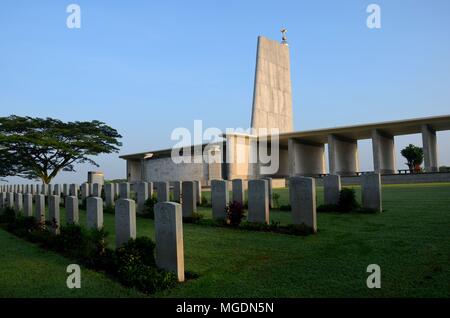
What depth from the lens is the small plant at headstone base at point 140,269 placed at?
177 inches

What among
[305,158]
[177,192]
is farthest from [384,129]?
[177,192]

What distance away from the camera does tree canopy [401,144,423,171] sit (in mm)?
41406

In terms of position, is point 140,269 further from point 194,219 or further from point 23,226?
point 23,226

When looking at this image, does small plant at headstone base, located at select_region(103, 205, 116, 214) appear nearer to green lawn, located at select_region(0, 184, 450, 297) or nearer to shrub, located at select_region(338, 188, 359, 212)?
green lawn, located at select_region(0, 184, 450, 297)

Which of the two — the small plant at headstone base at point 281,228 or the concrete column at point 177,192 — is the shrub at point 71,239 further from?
the concrete column at point 177,192

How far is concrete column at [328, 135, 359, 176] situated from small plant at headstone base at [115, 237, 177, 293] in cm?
2655

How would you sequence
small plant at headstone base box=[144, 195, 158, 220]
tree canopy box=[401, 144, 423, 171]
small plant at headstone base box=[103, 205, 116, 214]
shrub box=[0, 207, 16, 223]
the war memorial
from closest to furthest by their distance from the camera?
the war memorial, small plant at headstone base box=[144, 195, 158, 220], shrub box=[0, 207, 16, 223], small plant at headstone base box=[103, 205, 116, 214], tree canopy box=[401, 144, 423, 171]

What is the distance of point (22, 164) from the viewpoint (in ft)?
102

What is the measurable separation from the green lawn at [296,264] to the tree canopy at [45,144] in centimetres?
2447

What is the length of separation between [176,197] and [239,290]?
320 inches

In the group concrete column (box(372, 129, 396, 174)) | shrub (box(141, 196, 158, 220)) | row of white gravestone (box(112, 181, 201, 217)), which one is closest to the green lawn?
row of white gravestone (box(112, 181, 201, 217))

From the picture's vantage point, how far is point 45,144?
29.0 meters
